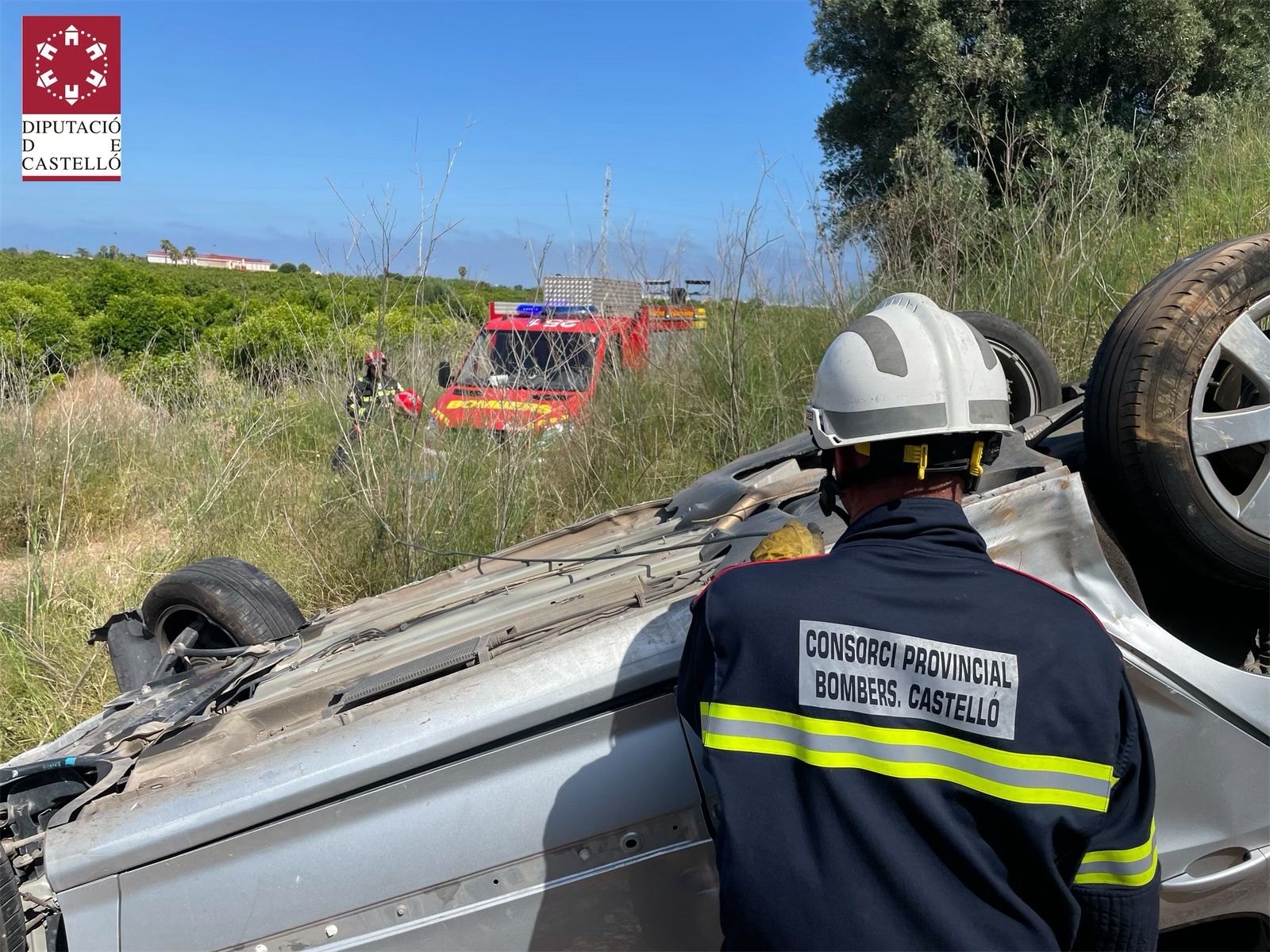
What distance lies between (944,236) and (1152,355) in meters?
4.50

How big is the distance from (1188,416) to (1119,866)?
1126mm

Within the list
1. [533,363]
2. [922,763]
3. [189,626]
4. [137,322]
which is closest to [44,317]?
[137,322]

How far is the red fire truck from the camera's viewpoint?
534 centimetres

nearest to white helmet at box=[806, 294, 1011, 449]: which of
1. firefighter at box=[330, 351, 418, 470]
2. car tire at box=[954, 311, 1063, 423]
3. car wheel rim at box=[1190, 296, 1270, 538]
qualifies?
car wheel rim at box=[1190, 296, 1270, 538]

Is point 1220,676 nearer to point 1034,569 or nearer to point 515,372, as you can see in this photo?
point 1034,569

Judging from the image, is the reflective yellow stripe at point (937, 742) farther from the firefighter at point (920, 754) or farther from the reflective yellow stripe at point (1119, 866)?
the reflective yellow stripe at point (1119, 866)

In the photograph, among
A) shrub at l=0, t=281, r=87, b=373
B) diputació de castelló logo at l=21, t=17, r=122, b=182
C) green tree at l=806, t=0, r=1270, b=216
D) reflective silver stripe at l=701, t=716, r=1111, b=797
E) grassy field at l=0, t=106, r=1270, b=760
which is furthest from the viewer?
shrub at l=0, t=281, r=87, b=373

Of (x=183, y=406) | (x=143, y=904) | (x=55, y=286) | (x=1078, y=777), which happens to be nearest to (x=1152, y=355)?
(x=1078, y=777)

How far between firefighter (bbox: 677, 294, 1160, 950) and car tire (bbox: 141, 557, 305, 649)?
222 cm

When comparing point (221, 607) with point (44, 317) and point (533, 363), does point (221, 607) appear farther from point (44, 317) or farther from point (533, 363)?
point (44, 317)

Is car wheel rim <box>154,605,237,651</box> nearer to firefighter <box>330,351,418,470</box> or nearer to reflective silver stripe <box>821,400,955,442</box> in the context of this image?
firefighter <box>330,351,418,470</box>

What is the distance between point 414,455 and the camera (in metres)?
4.87

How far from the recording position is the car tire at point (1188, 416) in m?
2.03

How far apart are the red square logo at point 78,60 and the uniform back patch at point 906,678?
30.2 feet
